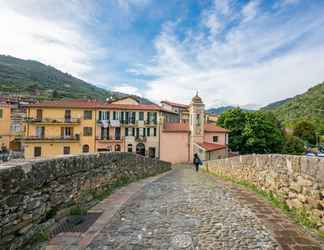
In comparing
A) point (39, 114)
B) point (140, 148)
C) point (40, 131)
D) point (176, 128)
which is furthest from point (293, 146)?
point (39, 114)

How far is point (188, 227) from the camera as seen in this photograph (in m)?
3.17

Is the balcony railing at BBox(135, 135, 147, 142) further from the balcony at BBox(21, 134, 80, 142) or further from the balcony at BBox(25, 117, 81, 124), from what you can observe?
the balcony at BBox(25, 117, 81, 124)

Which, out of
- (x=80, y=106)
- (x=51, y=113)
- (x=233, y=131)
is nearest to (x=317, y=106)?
(x=233, y=131)

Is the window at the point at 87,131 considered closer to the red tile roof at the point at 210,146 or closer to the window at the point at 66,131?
the window at the point at 66,131

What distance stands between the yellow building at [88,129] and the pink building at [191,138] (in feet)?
5.51

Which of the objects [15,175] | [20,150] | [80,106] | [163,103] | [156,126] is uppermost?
[163,103]

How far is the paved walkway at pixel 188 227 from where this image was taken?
2.62m

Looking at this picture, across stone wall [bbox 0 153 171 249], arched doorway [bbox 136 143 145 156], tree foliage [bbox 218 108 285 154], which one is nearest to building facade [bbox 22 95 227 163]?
arched doorway [bbox 136 143 145 156]

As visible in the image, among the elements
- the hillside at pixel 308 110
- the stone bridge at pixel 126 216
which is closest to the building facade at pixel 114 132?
the stone bridge at pixel 126 216

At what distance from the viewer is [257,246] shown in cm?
259

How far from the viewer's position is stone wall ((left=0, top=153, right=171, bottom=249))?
2146 mm

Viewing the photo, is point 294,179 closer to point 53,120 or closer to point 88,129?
point 88,129

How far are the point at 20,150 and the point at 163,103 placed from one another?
1215 inches

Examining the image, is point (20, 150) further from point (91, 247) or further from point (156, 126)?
point (91, 247)
